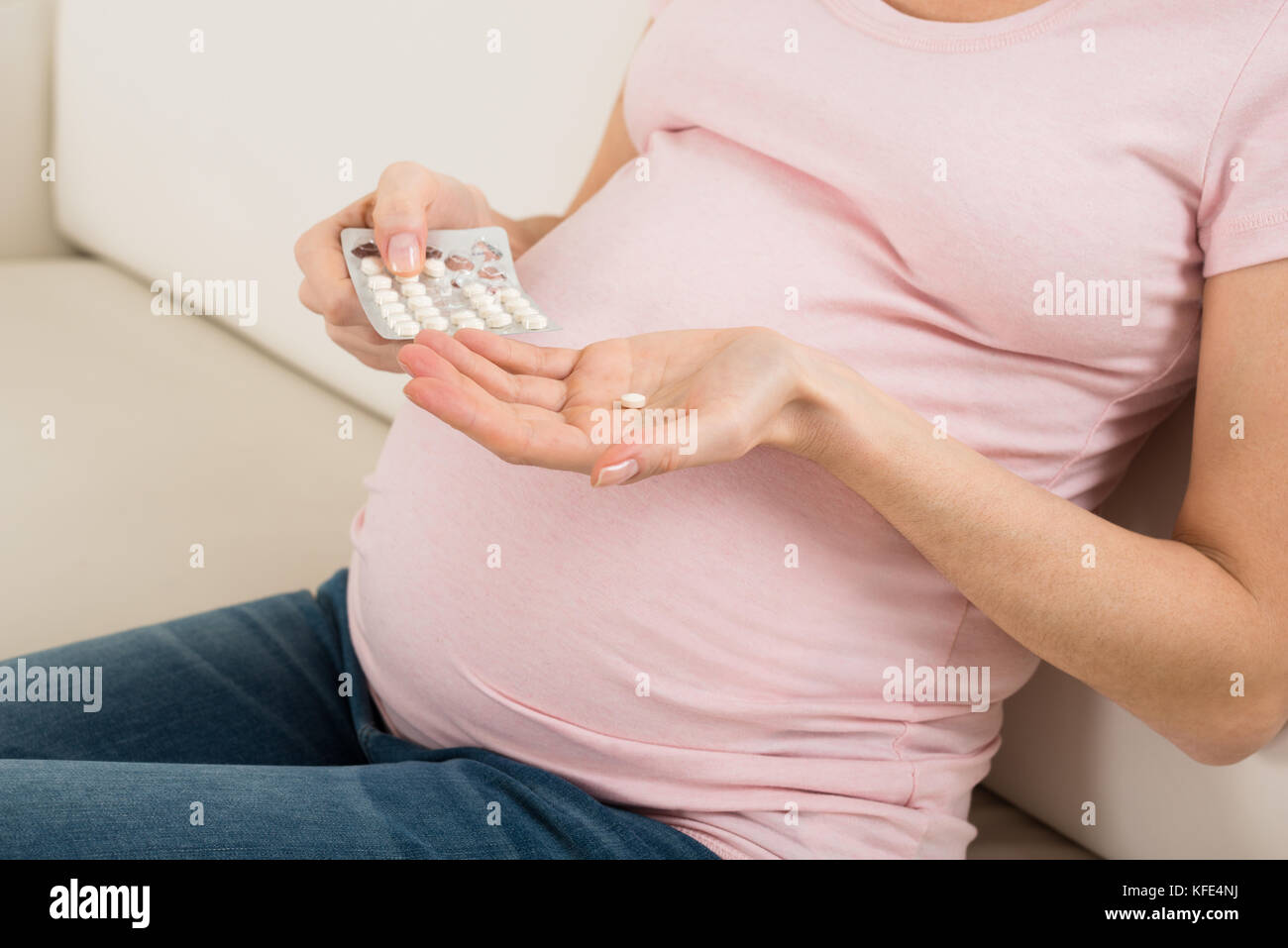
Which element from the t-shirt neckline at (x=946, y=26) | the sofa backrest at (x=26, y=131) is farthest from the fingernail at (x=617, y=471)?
the sofa backrest at (x=26, y=131)

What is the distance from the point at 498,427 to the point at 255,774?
241 mm

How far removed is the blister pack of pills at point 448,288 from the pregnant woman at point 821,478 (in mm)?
19

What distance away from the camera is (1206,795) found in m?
0.66

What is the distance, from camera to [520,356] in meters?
0.56

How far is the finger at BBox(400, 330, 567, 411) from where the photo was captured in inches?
20.6

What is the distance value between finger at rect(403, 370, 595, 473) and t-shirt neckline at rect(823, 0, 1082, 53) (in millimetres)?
317

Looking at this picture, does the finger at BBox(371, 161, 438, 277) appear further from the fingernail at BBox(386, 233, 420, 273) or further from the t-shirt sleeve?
the t-shirt sleeve

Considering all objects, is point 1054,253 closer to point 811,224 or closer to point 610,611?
point 811,224

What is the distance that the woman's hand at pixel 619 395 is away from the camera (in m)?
0.47

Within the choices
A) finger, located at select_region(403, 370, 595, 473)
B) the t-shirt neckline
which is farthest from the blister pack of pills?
the t-shirt neckline

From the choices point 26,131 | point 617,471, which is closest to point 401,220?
point 617,471

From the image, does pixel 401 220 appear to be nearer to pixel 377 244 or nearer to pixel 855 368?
pixel 377 244
